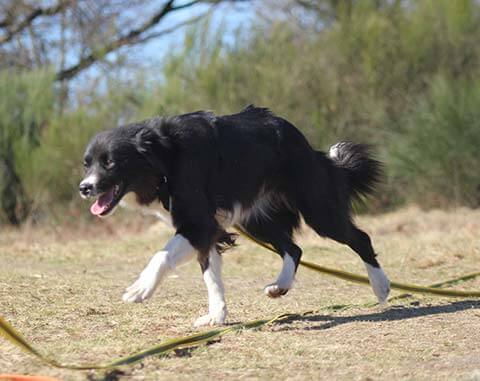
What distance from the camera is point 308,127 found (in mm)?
16234

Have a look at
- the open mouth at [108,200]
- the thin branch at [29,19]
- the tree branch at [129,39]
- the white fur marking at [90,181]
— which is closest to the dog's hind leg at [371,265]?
the open mouth at [108,200]

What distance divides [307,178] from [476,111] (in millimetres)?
9239

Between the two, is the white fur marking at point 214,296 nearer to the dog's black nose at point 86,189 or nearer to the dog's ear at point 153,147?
the dog's ear at point 153,147

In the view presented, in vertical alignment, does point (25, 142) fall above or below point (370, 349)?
above

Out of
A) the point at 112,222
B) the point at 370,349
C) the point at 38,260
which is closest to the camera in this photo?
the point at 370,349

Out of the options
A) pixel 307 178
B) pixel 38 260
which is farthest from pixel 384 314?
pixel 38 260

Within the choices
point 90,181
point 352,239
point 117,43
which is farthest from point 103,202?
point 117,43

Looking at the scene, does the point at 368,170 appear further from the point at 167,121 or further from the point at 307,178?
the point at 167,121

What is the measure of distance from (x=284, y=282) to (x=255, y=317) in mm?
313

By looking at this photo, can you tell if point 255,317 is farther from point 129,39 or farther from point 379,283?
point 129,39

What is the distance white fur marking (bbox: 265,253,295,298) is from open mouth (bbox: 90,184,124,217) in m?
1.20

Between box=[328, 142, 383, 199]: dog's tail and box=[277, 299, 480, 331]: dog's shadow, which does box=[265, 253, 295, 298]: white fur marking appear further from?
box=[328, 142, 383, 199]: dog's tail

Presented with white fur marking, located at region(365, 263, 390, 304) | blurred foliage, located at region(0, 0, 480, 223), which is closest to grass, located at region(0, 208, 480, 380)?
white fur marking, located at region(365, 263, 390, 304)

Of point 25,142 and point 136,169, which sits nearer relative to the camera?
point 136,169
